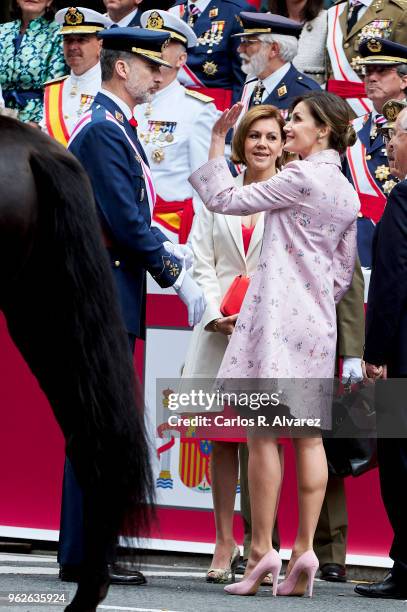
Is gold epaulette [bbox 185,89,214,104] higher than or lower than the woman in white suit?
higher

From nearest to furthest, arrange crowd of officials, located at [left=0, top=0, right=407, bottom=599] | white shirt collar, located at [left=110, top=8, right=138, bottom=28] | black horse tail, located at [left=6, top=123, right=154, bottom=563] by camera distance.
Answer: black horse tail, located at [left=6, top=123, right=154, bottom=563], crowd of officials, located at [left=0, top=0, right=407, bottom=599], white shirt collar, located at [left=110, top=8, right=138, bottom=28]

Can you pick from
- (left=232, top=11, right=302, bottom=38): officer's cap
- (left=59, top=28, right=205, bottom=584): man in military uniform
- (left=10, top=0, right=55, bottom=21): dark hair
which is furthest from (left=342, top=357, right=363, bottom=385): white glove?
(left=10, top=0, right=55, bottom=21): dark hair

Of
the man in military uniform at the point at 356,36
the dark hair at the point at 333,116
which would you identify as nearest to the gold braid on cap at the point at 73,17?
the man in military uniform at the point at 356,36

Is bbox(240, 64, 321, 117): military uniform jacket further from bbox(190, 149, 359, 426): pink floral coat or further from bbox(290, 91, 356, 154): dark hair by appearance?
bbox(190, 149, 359, 426): pink floral coat

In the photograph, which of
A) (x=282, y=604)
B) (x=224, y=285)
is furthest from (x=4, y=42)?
(x=282, y=604)

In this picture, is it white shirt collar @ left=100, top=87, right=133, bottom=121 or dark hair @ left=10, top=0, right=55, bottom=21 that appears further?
dark hair @ left=10, top=0, right=55, bottom=21

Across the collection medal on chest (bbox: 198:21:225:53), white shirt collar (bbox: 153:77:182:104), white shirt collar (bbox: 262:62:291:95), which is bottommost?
white shirt collar (bbox: 153:77:182:104)

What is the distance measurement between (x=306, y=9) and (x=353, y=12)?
0.33m

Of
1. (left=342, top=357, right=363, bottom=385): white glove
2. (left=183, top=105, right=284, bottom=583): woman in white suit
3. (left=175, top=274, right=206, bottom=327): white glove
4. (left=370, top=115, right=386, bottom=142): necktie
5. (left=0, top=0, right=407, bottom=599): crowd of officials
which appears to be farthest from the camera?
(left=370, top=115, right=386, bottom=142): necktie

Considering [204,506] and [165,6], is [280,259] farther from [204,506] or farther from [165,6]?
[165,6]

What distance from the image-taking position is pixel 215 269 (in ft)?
21.9

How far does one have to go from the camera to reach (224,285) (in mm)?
6637

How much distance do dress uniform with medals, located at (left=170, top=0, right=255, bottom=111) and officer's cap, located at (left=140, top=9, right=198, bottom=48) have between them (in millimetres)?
607

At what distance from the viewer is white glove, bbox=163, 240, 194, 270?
6086mm
